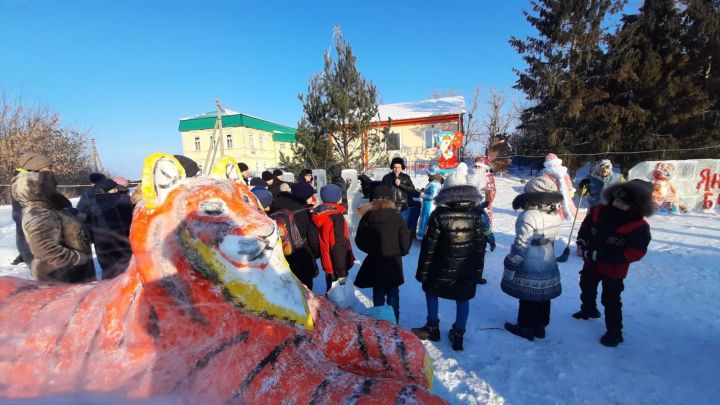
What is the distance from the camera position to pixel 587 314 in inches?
138

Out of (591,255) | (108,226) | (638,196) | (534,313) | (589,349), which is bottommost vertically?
(589,349)

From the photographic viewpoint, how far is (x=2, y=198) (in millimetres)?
11016

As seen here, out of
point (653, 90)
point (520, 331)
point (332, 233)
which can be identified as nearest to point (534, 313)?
point (520, 331)

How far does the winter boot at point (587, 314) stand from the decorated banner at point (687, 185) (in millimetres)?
7159

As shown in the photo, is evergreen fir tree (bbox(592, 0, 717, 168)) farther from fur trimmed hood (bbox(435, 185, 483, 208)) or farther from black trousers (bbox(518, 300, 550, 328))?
fur trimmed hood (bbox(435, 185, 483, 208))

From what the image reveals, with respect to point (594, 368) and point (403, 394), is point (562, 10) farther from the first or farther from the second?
point (403, 394)

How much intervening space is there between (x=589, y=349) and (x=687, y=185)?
8.71 metres

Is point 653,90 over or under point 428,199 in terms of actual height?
over

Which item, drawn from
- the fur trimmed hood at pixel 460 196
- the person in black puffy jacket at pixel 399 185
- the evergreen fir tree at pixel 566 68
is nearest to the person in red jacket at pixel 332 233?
the fur trimmed hood at pixel 460 196

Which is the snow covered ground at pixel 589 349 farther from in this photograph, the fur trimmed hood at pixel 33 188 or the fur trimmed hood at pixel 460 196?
the fur trimmed hood at pixel 460 196

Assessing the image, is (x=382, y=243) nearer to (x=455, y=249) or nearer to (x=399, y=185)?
(x=455, y=249)

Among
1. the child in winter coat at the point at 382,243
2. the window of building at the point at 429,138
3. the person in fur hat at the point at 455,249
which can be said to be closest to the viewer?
the person in fur hat at the point at 455,249

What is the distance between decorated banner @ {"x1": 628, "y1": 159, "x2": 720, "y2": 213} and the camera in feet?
27.5

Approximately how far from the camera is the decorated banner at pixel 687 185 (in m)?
8.39
